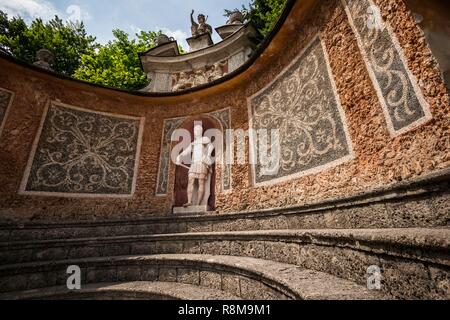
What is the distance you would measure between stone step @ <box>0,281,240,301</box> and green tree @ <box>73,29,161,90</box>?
979 cm

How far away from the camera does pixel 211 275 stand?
2.80 metres

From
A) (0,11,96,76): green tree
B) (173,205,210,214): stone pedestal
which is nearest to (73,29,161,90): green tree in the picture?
(0,11,96,76): green tree

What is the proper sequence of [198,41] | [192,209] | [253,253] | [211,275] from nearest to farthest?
[211,275], [253,253], [192,209], [198,41]

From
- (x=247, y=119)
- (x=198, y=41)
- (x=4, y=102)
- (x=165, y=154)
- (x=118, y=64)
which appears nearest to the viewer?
(x=4, y=102)

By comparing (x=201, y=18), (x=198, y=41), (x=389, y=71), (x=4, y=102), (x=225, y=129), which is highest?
(x=201, y=18)

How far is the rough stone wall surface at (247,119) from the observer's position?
1792 mm

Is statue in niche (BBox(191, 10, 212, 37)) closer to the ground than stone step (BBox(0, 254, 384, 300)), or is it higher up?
higher up

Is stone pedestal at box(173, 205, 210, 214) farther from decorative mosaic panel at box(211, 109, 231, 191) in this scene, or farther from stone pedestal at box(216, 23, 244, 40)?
stone pedestal at box(216, 23, 244, 40)

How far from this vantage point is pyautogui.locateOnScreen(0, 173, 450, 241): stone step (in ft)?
4.76

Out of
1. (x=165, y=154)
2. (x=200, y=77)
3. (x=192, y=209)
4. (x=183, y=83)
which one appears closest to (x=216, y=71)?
(x=200, y=77)

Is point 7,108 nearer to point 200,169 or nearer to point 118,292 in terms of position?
point 200,169

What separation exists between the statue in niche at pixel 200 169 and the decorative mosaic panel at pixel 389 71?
11.3 feet

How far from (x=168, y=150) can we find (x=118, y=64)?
858 cm

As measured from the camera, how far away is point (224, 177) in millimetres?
4574
